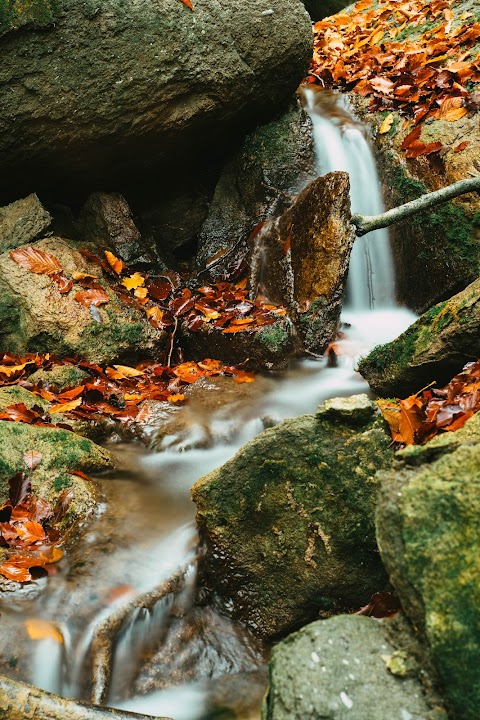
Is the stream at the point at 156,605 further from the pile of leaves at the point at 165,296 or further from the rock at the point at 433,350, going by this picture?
the pile of leaves at the point at 165,296

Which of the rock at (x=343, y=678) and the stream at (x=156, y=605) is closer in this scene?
the rock at (x=343, y=678)

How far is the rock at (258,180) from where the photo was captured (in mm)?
6469

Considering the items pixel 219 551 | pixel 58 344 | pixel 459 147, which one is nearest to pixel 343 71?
pixel 459 147

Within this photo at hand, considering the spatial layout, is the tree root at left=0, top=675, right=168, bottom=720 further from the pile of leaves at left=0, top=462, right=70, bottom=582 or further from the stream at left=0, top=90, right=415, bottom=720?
the pile of leaves at left=0, top=462, right=70, bottom=582

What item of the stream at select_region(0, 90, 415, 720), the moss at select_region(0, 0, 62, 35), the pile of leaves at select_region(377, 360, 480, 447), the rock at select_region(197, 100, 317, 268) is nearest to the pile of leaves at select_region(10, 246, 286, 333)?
the rock at select_region(197, 100, 317, 268)

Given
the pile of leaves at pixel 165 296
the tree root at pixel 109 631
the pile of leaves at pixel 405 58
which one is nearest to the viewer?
the tree root at pixel 109 631

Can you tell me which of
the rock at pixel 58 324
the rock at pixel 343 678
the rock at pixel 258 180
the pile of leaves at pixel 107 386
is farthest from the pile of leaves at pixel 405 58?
the rock at pixel 343 678

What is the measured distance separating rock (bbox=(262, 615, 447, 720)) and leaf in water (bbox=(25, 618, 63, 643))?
3.82 feet

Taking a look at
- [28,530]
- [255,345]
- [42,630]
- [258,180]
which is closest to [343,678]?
[42,630]

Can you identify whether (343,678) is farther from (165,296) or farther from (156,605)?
(165,296)

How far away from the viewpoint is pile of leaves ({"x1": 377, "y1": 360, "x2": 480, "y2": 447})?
8.01ft

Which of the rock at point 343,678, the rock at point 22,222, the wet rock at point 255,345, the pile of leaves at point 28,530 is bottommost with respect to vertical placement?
the wet rock at point 255,345

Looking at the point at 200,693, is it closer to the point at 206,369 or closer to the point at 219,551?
the point at 219,551

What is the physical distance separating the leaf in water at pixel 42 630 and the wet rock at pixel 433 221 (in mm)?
3842
